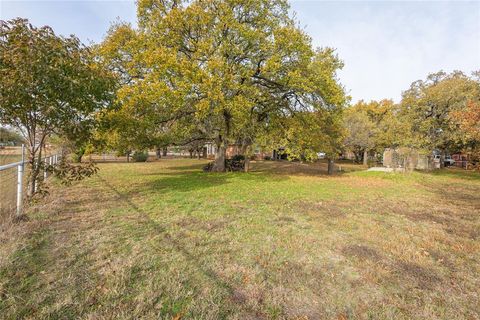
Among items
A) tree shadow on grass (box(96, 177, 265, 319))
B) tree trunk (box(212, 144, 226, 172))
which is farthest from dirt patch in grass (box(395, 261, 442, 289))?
tree trunk (box(212, 144, 226, 172))

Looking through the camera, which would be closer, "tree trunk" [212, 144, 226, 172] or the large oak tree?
the large oak tree

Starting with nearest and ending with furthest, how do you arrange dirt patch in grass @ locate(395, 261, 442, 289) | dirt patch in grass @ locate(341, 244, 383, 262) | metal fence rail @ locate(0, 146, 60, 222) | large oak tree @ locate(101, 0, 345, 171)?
dirt patch in grass @ locate(395, 261, 442, 289), dirt patch in grass @ locate(341, 244, 383, 262), metal fence rail @ locate(0, 146, 60, 222), large oak tree @ locate(101, 0, 345, 171)

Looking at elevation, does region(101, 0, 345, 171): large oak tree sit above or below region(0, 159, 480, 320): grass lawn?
above

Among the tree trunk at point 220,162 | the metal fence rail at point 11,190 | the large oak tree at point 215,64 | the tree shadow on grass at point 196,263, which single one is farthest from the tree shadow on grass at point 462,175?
the metal fence rail at point 11,190

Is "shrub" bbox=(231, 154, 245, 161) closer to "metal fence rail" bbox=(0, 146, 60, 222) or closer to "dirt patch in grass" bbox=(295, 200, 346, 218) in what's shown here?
"dirt patch in grass" bbox=(295, 200, 346, 218)

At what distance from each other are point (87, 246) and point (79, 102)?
12.4 feet

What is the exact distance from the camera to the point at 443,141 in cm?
1891

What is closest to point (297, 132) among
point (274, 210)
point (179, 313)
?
point (274, 210)

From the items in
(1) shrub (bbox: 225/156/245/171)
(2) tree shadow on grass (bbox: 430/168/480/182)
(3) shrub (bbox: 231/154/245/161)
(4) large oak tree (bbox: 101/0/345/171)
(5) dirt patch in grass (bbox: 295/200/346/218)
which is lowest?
(5) dirt patch in grass (bbox: 295/200/346/218)

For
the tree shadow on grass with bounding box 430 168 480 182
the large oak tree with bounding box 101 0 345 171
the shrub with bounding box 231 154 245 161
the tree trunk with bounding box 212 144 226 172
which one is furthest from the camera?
the shrub with bounding box 231 154 245 161

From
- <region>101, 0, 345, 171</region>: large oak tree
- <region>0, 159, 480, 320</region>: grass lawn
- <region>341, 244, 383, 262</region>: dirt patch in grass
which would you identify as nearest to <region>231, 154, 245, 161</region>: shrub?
<region>101, 0, 345, 171</region>: large oak tree

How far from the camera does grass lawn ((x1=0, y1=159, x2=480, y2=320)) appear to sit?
2.37 metres

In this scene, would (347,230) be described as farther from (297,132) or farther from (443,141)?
(443,141)

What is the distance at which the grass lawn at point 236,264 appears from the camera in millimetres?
2369
